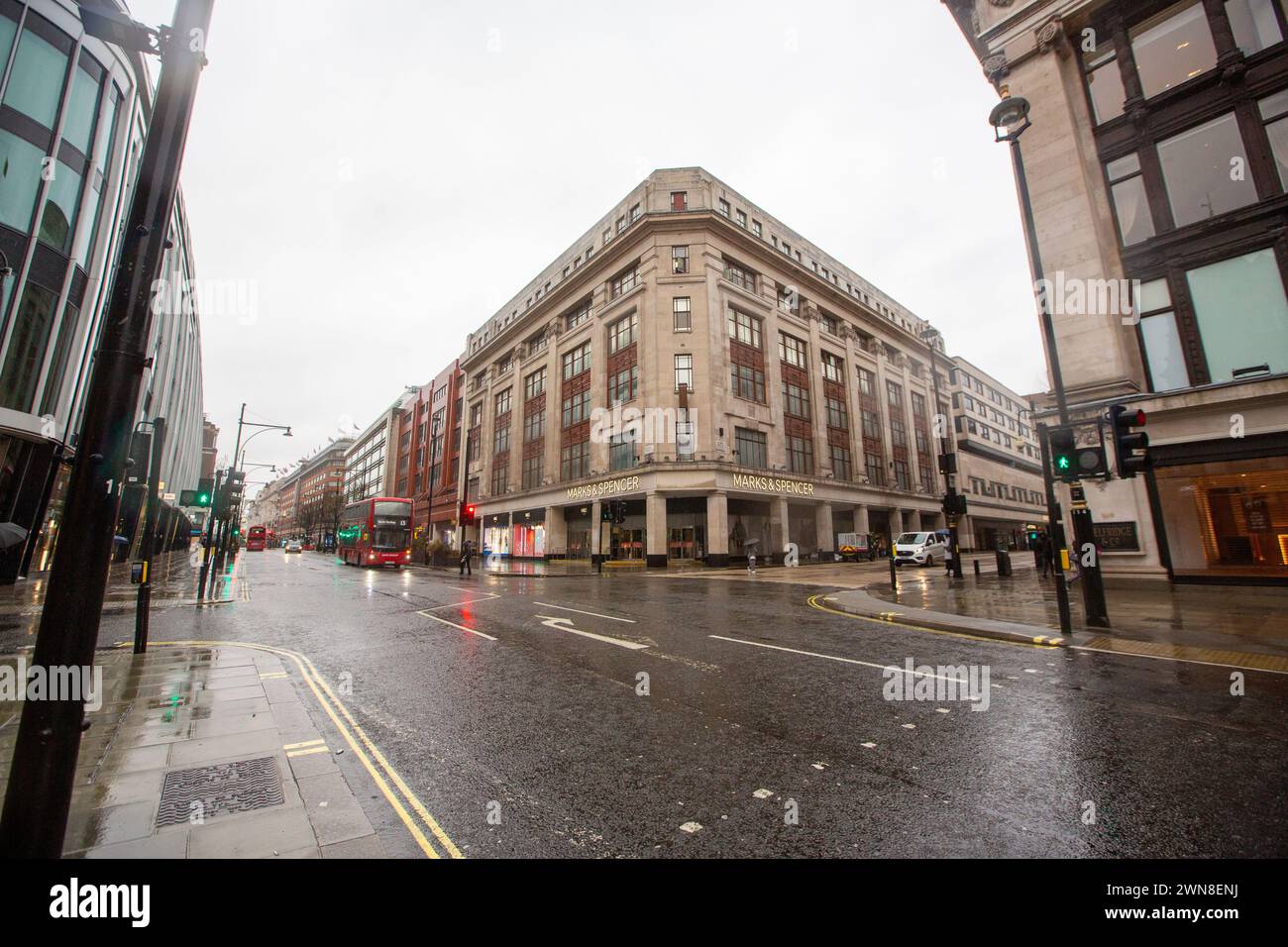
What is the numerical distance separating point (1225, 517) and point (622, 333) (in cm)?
3064

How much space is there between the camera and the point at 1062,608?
Result: 8672 millimetres

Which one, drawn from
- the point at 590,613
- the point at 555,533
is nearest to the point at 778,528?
the point at 555,533

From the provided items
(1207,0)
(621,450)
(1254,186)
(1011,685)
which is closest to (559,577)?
(621,450)

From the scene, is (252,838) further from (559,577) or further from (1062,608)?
(559,577)

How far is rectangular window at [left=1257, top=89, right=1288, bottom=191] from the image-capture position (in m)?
13.4

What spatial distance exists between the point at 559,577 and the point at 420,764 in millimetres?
21573

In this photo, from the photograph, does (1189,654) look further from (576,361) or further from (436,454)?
(436,454)

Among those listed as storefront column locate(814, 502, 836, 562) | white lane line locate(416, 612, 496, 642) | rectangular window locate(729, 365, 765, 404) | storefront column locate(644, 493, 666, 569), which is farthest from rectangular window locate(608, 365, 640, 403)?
white lane line locate(416, 612, 496, 642)

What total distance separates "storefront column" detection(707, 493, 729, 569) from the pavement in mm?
26002

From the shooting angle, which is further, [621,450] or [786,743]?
[621,450]

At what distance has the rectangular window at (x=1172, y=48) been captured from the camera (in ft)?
49.1

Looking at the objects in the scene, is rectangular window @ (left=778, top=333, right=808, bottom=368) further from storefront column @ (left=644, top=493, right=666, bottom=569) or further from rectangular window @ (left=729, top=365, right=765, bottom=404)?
Answer: storefront column @ (left=644, top=493, right=666, bottom=569)

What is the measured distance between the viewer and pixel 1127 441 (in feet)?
28.6

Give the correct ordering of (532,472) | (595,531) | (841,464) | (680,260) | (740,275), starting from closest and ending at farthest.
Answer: (680,260) < (595,531) < (740,275) < (841,464) < (532,472)
